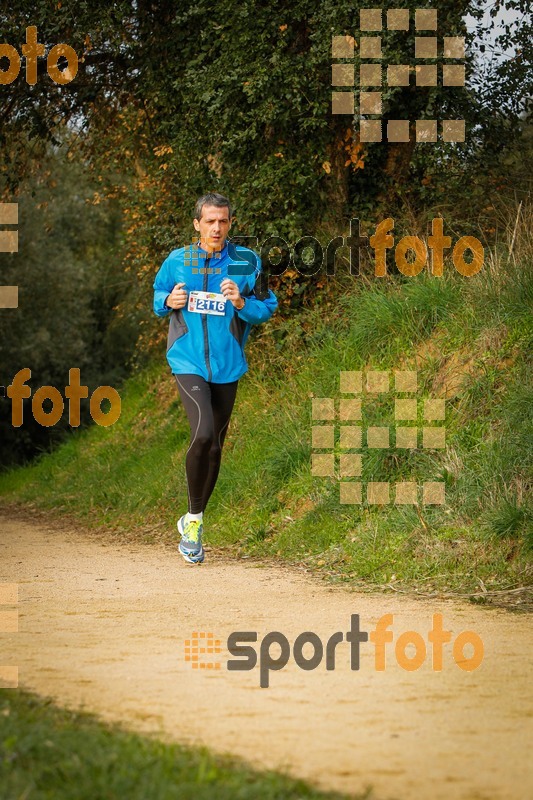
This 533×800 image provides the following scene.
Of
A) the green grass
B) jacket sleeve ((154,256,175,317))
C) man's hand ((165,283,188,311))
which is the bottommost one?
the green grass

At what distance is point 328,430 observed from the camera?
1098cm

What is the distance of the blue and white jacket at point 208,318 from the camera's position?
329 inches

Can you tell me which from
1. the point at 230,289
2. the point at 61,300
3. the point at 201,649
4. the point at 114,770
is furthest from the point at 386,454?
the point at 61,300

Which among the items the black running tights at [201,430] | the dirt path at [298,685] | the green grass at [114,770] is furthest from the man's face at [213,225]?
the green grass at [114,770]

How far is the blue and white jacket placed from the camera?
8.36 meters

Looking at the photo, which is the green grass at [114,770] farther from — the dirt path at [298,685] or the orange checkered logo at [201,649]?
the orange checkered logo at [201,649]

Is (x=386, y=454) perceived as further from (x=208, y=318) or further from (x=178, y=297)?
(x=178, y=297)

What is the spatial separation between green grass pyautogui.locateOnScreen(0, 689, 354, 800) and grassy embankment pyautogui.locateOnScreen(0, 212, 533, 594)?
4.55 meters

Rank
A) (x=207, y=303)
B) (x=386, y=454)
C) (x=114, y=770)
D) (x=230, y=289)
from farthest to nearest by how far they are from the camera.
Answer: (x=386, y=454)
(x=207, y=303)
(x=230, y=289)
(x=114, y=770)

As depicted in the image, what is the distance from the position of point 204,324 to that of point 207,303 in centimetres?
16

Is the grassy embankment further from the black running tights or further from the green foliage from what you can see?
the green foliage

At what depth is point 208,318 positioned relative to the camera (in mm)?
8352

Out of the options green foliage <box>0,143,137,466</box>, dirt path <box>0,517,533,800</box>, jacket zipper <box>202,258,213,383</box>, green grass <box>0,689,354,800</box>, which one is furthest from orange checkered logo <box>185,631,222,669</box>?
green foliage <box>0,143,137,466</box>

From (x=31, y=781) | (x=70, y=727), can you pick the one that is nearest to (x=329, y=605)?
(x=70, y=727)
